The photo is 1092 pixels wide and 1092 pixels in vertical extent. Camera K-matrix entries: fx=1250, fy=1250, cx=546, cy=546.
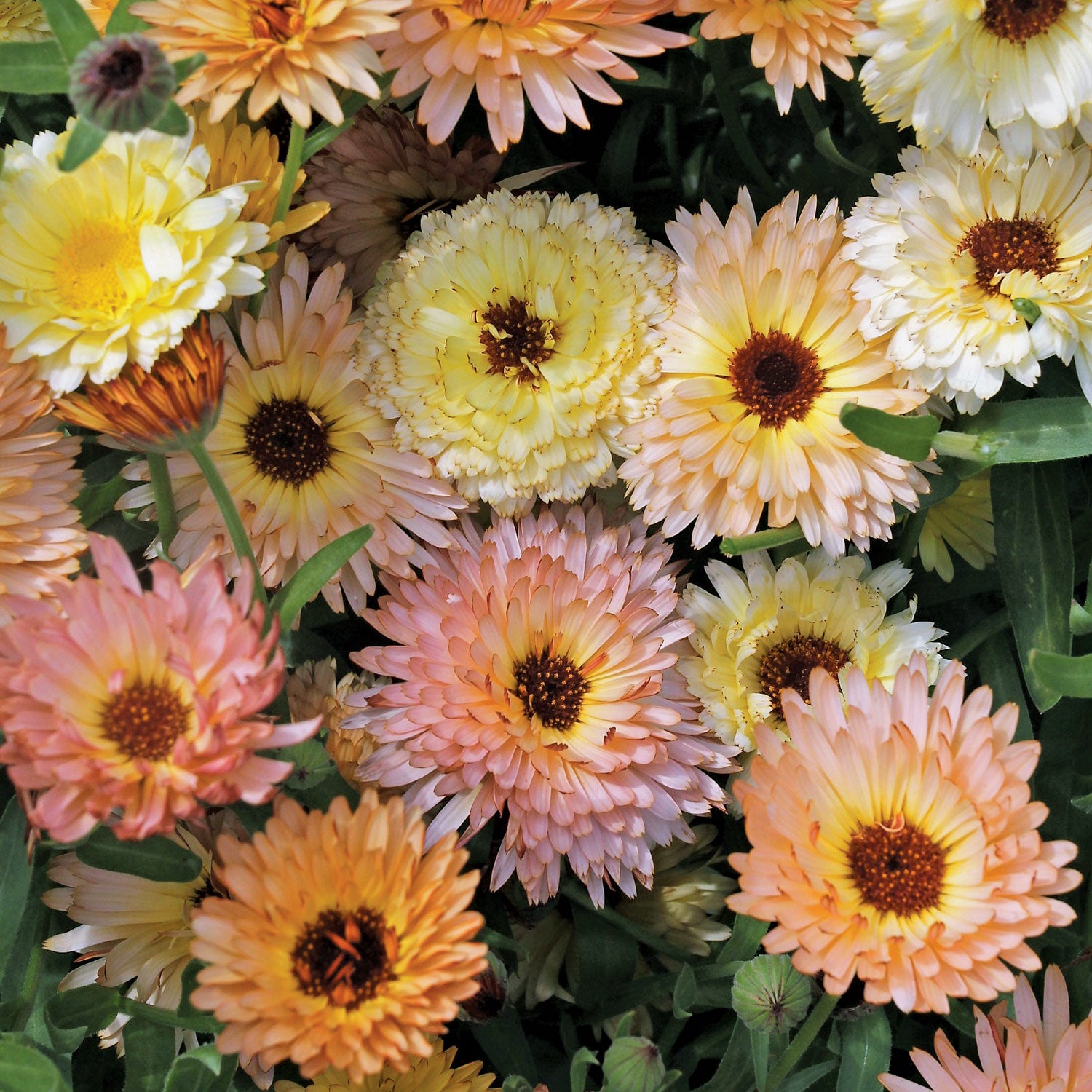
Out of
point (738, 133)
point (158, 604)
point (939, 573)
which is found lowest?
point (158, 604)

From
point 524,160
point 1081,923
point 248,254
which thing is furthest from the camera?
point 524,160

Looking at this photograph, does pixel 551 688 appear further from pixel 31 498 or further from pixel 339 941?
pixel 31 498

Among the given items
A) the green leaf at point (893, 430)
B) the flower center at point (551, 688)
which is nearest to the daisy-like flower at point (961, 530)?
the green leaf at point (893, 430)

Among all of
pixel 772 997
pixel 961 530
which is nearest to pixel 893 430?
pixel 961 530

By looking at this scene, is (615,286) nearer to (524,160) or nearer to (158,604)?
(524,160)

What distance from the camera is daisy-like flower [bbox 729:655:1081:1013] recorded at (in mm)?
679

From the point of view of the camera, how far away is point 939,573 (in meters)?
0.94

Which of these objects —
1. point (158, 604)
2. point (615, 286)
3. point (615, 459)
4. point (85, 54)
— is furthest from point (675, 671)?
point (85, 54)

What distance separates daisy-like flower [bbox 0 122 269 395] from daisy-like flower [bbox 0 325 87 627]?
2 cm

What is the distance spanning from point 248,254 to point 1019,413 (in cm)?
50

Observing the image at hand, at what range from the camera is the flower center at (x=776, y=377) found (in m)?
0.86

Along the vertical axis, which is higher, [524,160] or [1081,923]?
[524,160]

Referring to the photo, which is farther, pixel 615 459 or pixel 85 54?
pixel 615 459

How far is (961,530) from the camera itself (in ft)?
3.11
